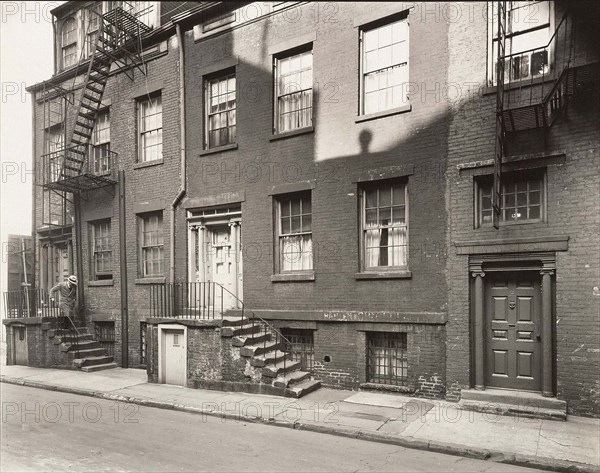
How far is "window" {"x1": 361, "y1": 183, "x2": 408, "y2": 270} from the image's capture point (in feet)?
33.7

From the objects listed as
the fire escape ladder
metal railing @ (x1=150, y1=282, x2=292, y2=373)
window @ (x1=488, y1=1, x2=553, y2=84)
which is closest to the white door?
metal railing @ (x1=150, y1=282, x2=292, y2=373)

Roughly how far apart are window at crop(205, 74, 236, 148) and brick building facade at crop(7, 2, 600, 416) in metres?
0.06

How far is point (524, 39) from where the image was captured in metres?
9.09

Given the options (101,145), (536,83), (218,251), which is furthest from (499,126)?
(101,145)

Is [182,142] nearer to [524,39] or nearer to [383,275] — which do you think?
[383,275]

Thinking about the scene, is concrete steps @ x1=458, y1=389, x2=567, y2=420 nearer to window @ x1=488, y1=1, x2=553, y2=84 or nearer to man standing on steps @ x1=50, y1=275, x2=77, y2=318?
window @ x1=488, y1=1, x2=553, y2=84

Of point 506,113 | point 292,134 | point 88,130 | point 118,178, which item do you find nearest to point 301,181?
point 292,134

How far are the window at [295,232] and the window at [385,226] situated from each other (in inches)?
57.4

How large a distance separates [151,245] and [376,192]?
24.3 ft

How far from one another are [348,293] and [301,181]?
2.91 metres

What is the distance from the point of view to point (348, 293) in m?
10.6

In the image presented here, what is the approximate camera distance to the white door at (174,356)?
11.2 meters

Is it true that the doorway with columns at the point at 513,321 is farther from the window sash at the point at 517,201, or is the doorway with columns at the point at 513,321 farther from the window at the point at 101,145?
the window at the point at 101,145

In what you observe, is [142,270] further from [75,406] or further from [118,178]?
[75,406]
